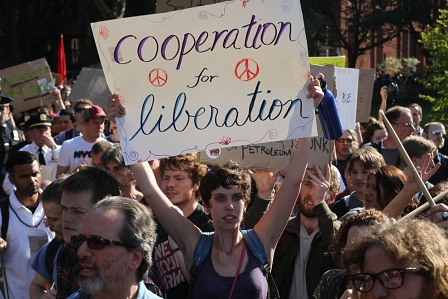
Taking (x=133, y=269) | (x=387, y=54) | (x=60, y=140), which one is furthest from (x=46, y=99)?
(x=387, y=54)

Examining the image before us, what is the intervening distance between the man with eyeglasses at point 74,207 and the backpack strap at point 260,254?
0.71 metres

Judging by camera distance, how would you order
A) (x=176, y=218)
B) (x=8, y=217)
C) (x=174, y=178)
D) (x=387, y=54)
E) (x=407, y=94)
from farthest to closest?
1. (x=387, y=54)
2. (x=407, y=94)
3. (x=8, y=217)
4. (x=174, y=178)
5. (x=176, y=218)

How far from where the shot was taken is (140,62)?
4.67m

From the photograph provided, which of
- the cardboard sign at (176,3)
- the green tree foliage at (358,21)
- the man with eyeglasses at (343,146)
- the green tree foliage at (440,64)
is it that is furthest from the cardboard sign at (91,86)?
the green tree foliage at (358,21)

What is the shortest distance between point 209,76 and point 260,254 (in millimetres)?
1017

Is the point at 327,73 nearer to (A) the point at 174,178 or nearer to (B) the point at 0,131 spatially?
(A) the point at 174,178

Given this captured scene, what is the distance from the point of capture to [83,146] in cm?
916

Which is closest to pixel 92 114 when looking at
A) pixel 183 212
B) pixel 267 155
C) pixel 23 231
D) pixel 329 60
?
pixel 329 60

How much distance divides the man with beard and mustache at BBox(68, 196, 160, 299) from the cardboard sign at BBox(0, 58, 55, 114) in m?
11.4

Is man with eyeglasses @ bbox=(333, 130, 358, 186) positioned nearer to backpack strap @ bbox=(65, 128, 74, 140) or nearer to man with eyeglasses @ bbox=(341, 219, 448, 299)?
backpack strap @ bbox=(65, 128, 74, 140)

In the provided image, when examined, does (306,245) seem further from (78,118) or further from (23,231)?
(78,118)

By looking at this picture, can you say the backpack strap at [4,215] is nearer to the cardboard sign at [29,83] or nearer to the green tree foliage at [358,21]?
the cardboard sign at [29,83]

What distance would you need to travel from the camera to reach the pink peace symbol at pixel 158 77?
468 centimetres

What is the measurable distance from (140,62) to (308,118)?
942 mm
